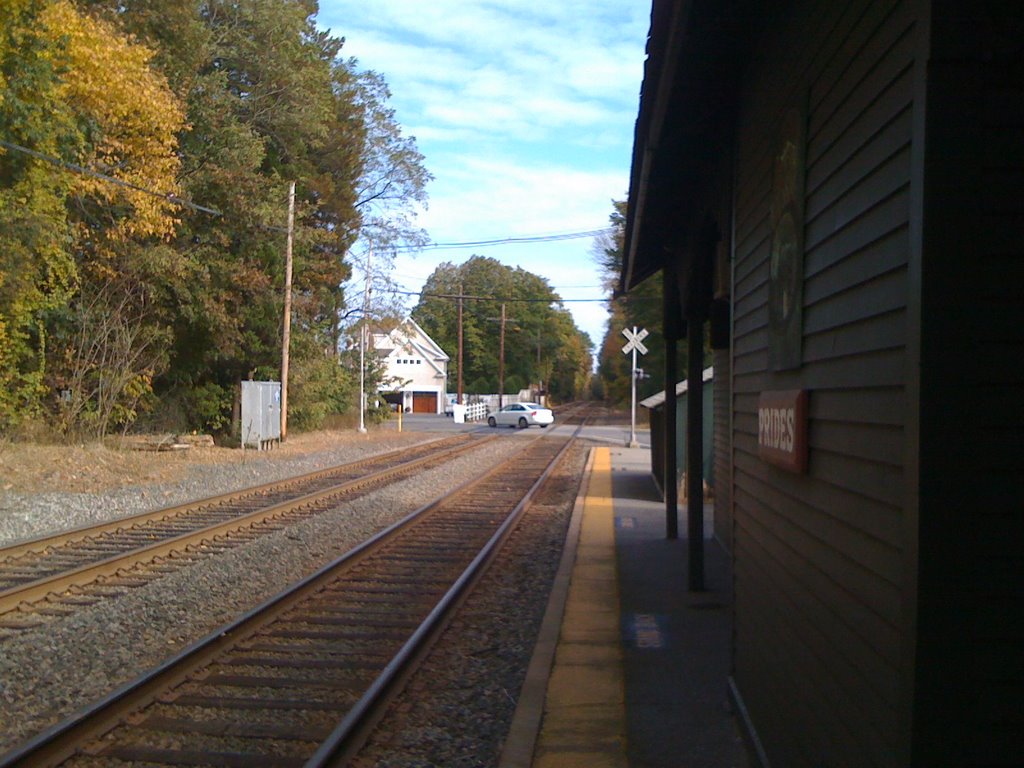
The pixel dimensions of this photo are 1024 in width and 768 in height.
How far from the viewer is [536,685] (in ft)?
20.7

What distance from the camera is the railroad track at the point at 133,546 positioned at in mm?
8414

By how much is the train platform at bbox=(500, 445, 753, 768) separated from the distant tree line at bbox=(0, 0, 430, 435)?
1132cm

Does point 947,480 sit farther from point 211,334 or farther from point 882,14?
point 211,334

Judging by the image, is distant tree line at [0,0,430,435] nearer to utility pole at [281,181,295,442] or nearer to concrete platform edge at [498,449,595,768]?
utility pole at [281,181,295,442]

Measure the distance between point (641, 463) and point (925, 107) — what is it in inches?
939

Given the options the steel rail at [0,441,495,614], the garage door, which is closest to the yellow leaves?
the steel rail at [0,441,495,614]

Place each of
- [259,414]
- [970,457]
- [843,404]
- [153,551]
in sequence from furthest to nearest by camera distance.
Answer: [259,414] < [153,551] < [843,404] < [970,457]

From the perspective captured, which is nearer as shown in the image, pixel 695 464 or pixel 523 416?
pixel 695 464

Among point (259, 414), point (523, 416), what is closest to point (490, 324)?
point (523, 416)

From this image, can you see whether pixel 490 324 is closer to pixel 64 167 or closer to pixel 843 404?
pixel 64 167

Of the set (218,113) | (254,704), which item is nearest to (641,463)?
(218,113)

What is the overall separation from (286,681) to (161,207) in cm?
1889

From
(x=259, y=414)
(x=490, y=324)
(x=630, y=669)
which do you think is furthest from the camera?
(x=490, y=324)

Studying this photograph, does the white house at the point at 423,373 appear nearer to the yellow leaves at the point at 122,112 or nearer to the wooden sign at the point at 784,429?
the yellow leaves at the point at 122,112
